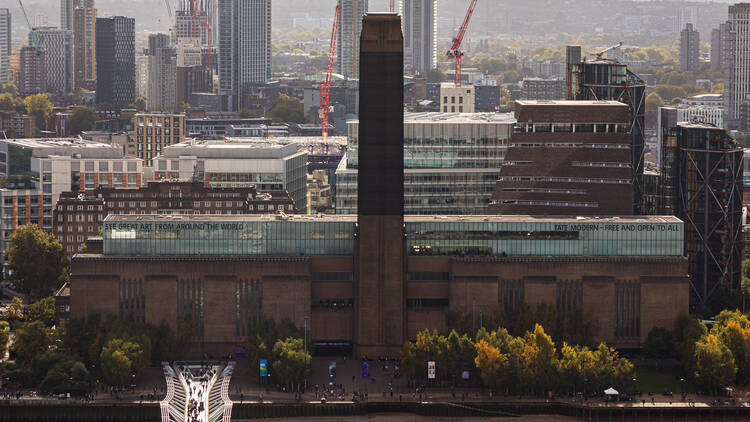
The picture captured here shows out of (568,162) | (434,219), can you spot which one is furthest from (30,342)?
(568,162)

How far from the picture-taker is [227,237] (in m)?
175

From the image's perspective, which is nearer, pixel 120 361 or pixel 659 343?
pixel 120 361

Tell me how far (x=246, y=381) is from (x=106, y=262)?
17.1 m

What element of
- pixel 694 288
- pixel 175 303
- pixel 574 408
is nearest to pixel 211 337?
pixel 175 303

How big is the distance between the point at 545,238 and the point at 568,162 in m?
24.2

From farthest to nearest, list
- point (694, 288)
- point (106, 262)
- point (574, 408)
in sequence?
point (694, 288) < point (106, 262) < point (574, 408)

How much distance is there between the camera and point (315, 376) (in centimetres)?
16750

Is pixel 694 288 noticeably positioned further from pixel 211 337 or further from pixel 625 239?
pixel 211 337

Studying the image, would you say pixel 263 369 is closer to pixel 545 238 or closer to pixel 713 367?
pixel 545 238

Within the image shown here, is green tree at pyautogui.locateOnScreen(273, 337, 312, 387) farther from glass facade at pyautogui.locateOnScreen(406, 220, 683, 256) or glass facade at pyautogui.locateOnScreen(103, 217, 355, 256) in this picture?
glass facade at pyautogui.locateOnScreen(406, 220, 683, 256)

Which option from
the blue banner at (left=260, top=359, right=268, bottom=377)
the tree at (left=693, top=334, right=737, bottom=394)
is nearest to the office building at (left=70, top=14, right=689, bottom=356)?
the blue banner at (left=260, top=359, right=268, bottom=377)

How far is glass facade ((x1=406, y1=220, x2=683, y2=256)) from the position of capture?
17538cm

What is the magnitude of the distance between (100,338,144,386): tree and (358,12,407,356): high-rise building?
20240mm

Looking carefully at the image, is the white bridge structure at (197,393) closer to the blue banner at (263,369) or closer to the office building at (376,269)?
the blue banner at (263,369)
